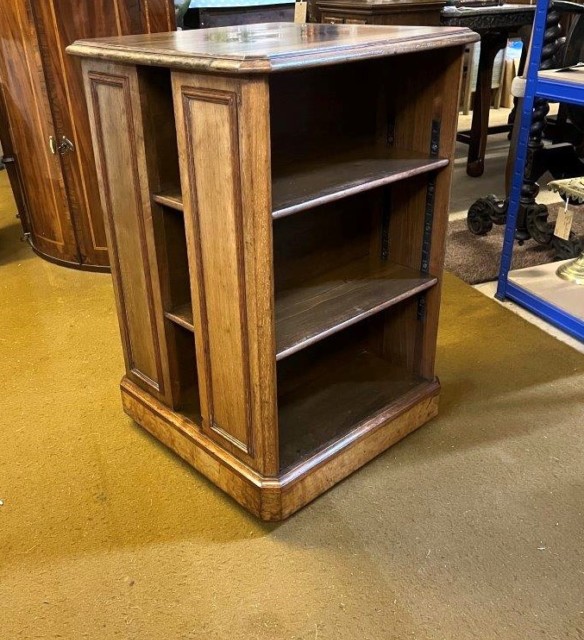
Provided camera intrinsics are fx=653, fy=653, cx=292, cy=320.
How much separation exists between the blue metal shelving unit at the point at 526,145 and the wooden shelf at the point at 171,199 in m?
1.34

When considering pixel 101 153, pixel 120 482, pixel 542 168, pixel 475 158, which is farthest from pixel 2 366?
pixel 475 158

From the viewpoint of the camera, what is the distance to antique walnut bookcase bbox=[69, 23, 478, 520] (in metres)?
1.26

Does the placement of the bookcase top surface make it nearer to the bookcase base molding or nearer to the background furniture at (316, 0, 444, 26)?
the bookcase base molding

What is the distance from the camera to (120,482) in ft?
5.63

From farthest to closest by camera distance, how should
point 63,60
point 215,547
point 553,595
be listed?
point 63,60 → point 215,547 → point 553,595

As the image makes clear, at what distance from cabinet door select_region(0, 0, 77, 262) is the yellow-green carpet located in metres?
0.95

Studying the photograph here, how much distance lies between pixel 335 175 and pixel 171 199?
15.1 inches

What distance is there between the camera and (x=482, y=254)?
3.00 meters

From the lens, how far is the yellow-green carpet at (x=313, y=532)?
1.35m

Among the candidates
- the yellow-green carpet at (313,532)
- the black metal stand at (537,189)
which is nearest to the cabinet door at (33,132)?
the yellow-green carpet at (313,532)

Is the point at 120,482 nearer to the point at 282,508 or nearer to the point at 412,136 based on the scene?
the point at 282,508

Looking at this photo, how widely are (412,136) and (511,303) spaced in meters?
1.15

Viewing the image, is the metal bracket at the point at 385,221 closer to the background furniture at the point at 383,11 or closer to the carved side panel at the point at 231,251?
the carved side panel at the point at 231,251

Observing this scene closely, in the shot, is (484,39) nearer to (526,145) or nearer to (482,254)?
(482,254)
